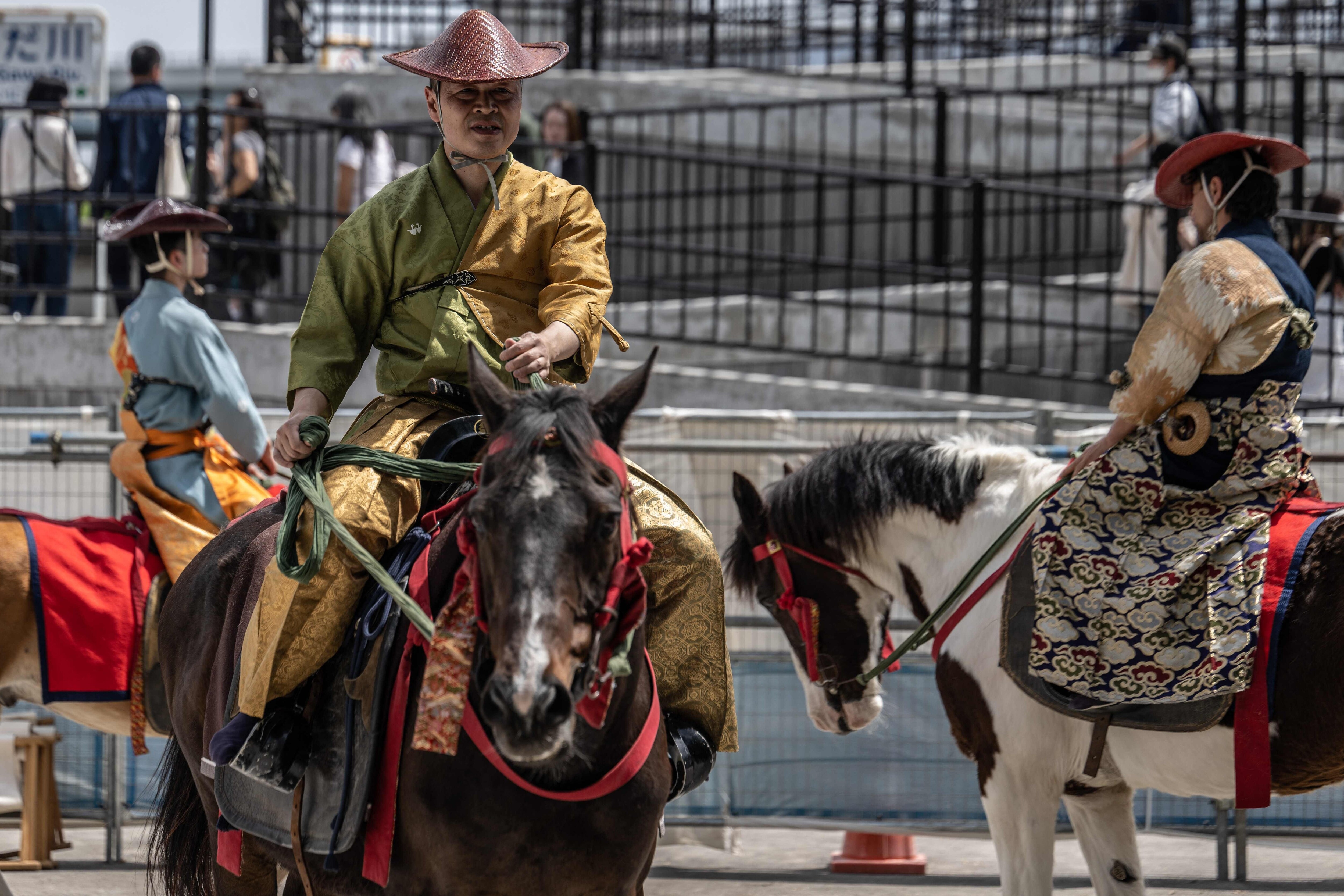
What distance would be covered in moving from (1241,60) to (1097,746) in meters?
10.5

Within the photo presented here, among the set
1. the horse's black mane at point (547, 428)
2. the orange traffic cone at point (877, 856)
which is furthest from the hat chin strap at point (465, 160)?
the orange traffic cone at point (877, 856)

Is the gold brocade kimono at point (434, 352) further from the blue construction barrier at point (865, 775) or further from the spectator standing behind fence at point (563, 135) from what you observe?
the spectator standing behind fence at point (563, 135)

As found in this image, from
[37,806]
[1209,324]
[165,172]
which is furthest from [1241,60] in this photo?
[37,806]

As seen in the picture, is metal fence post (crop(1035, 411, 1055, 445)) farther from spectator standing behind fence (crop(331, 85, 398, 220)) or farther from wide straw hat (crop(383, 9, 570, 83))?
spectator standing behind fence (crop(331, 85, 398, 220))

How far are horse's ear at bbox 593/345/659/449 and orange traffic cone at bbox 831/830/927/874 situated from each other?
4.43 meters

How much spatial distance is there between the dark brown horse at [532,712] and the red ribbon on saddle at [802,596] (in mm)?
2065

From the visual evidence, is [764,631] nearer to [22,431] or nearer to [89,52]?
[22,431]

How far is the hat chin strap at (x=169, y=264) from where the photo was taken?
6297mm

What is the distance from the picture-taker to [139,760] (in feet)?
25.9

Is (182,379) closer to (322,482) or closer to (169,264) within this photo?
(169,264)

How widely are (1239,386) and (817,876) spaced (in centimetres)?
336

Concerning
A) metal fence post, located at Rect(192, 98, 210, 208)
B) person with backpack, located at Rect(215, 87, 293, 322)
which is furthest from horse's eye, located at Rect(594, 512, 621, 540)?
person with backpack, located at Rect(215, 87, 293, 322)

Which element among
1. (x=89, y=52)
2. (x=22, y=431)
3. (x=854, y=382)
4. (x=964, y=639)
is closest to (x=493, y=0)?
(x=89, y=52)

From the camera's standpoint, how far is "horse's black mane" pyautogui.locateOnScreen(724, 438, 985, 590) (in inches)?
214
